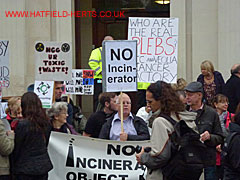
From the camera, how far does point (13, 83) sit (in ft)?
47.2

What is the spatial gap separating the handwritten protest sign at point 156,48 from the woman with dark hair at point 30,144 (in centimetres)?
297

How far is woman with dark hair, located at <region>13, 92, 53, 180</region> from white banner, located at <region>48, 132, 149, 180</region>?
3.26 ft

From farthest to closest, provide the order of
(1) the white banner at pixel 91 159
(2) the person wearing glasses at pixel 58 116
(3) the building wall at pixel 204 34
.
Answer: (3) the building wall at pixel 204 34 < (2) the person wearing glasses at pixel 58 116 < (1) the white banner at pixel 91 159

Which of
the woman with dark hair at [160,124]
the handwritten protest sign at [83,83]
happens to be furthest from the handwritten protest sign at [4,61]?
the woman with dark hair at [160,124]

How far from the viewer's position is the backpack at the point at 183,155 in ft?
20.4

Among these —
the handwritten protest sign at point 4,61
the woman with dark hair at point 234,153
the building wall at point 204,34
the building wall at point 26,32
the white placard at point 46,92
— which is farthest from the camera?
the building wall at point 26,32

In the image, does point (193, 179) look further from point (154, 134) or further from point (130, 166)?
point (130, 166)

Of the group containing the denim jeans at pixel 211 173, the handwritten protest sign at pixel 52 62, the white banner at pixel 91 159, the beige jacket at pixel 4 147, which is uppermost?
the handwritten protest sign at pixel 52 62

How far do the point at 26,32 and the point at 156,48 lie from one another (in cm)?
520

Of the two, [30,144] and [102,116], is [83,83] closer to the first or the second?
[102,116]

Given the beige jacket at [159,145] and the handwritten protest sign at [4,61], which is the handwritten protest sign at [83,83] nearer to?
the handwritten protest sign at [4,61]

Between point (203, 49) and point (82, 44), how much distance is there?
4.24m

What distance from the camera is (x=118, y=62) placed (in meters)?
8.73

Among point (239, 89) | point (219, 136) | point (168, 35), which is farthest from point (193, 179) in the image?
point (239, 89)
